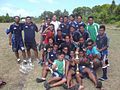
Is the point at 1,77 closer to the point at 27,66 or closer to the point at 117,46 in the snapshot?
the point at 27,66

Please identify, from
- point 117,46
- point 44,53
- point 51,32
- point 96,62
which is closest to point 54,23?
point 51,32

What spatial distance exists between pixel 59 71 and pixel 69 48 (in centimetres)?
106

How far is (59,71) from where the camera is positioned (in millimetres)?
10766

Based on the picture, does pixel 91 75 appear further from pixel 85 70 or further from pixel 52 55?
pixel 52 55

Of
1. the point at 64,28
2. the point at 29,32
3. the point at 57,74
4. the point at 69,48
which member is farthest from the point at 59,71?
the point at 29,32

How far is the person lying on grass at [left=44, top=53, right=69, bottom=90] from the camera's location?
10625mm

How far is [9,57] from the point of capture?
560 inches

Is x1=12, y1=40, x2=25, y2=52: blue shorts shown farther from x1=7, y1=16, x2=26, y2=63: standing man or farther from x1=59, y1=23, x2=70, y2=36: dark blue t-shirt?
x1=59, y1=23, x2=70, y2=36: dark blue t-shirt

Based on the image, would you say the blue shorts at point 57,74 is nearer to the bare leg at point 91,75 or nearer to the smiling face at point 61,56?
the smiling face at point 61,56

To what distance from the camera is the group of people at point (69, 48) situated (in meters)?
A: 10.8

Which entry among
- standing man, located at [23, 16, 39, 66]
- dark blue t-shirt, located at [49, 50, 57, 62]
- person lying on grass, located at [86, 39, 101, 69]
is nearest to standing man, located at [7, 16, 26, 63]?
standing man, located at [23, 16, 39, 66]

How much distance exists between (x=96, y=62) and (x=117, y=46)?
626 centimetres

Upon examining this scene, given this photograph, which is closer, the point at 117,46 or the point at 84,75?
the point at 84,75

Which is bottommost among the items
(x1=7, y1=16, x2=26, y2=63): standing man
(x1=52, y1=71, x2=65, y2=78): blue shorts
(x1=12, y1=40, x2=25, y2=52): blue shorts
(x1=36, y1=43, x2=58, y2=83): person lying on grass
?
(x1=52, y1=71, x2=65, y2=78): blue shorts
